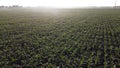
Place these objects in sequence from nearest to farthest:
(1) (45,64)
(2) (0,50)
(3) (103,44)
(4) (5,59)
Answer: (1) (45,64)
(4) (5,59)
(2) (0,50)
(3) (103,44)

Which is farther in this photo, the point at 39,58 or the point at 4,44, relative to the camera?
the point at 4,44

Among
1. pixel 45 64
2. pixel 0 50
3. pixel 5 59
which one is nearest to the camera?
pixel 45 64

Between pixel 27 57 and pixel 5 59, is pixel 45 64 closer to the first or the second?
pixel 27 57

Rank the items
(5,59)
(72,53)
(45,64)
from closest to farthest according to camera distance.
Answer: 1. (45,64)
2. (5,59)
3. (72,53)

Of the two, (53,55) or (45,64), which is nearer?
(45,64)

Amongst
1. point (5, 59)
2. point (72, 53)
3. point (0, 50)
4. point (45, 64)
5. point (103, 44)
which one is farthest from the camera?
point (103, 44)

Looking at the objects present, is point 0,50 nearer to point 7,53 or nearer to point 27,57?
point 7,53

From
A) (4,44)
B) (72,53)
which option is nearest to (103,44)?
(72,53)

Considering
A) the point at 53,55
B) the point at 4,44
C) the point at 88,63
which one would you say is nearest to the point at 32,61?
the point at 53,55
